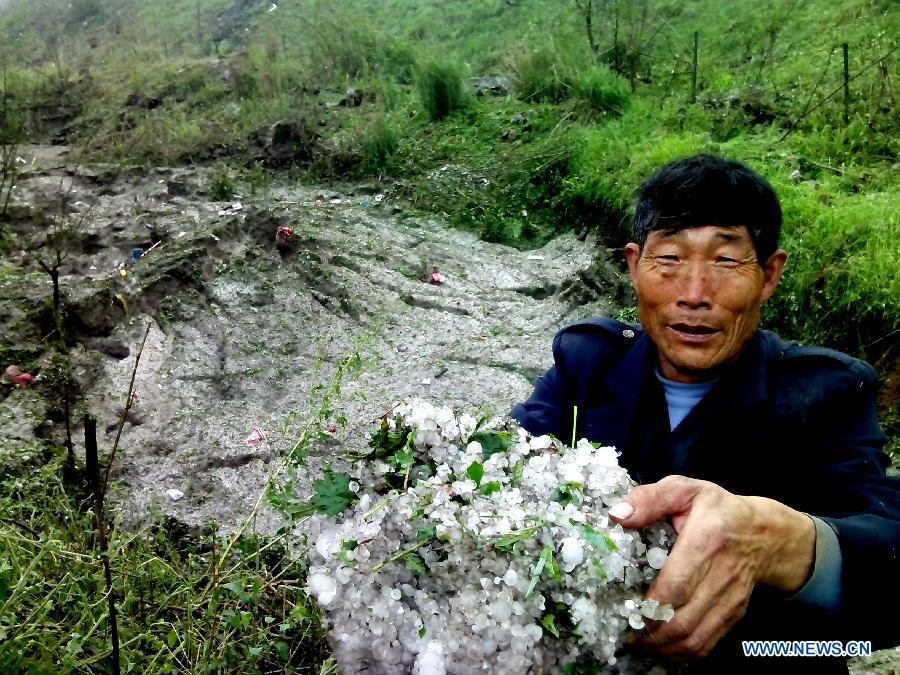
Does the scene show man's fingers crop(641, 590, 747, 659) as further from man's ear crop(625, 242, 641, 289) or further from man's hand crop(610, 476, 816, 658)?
man's ear crop(625, 242, 641, 289)

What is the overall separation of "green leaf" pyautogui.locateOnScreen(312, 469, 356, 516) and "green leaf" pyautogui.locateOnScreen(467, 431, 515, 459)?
0.73 feet

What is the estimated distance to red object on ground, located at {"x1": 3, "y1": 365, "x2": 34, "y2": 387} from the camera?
10.0 ft

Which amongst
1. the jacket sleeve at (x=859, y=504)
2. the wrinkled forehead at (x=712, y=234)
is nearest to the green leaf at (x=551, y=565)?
the jacket sleeve at (x=859, y=504)

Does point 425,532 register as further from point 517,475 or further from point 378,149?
point 378,149

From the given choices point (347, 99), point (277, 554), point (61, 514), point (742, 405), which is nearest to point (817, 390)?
point (742, 405)

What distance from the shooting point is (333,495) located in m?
1.11

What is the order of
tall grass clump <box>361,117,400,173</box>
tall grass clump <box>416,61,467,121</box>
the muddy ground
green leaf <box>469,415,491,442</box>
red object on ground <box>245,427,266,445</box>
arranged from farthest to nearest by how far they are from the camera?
tall grass clump <box>416,61,467,121</box> < tall grass clump <box>361,117,400,173</box> < red object on ground <box>245,427,266,445</box> < the muddy ground < green leaf <box>469,415,491,442</box>

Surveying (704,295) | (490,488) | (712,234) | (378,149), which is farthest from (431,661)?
(378,149)

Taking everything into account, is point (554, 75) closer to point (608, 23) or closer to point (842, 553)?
point (608, 23)

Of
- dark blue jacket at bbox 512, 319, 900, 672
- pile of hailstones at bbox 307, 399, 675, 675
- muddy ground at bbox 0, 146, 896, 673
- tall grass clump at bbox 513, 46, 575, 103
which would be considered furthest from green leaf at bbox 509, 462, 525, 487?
tall grass clump at bbox 513, 46, 575, 103

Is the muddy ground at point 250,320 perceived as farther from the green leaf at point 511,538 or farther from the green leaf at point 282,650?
the green leaf at point 511,538

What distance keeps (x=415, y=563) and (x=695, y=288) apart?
101 centimetres

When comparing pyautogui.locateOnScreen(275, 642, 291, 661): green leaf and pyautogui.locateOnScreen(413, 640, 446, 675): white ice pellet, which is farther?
pyautogui.locateOnScreen(275, 642, 291, 661): green leaf

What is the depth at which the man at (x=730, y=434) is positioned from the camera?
1157mm
